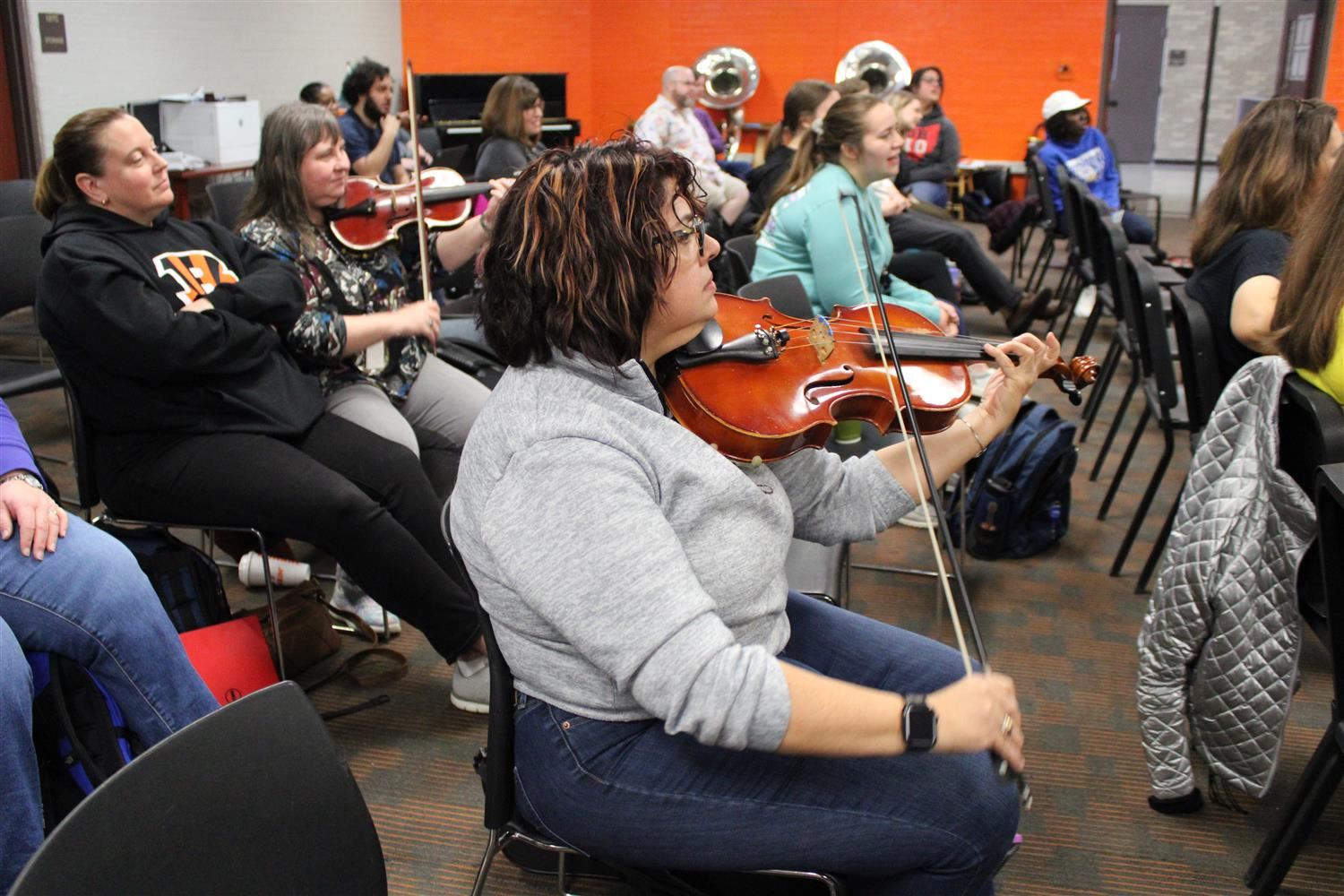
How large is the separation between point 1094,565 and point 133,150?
2.52 meters

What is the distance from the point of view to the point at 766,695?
1.10 metres

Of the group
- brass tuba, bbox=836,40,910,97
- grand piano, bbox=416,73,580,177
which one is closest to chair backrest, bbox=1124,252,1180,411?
grand piano, bbox=416,73,580,177

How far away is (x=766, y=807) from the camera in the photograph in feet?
4.03

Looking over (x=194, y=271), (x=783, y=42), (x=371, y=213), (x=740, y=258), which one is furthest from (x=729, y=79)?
(x=194, y=271)

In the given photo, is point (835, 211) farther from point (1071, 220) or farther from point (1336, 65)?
point (1336, 65)

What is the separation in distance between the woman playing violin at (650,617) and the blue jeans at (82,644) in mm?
687

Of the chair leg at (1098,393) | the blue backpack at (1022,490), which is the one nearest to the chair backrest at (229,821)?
the blue backpack at (1022,490)

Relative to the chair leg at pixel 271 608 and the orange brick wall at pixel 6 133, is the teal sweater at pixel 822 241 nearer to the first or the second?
the chair leg at pixel 271 608

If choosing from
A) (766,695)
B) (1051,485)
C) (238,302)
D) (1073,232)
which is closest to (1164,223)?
(1073,232)

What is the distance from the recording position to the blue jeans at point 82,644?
4.98 feet

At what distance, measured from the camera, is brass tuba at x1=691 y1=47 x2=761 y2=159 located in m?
9.64

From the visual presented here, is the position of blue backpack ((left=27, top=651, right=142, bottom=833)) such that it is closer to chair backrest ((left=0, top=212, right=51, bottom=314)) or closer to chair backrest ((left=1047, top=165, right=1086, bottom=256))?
chair backrest ((left=0, top=212, right=51, bottom=314))

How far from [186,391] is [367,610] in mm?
772

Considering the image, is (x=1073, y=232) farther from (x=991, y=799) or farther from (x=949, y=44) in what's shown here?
Result: (x=949, y=44)
